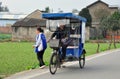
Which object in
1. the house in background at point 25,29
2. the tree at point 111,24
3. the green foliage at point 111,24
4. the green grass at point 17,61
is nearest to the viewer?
the green grass at point 17,61

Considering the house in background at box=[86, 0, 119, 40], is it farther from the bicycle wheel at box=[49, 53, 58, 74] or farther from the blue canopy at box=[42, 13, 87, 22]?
the bicycle wheel at box=[49, 53, 58, 74]

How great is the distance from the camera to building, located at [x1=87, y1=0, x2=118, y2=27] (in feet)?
310

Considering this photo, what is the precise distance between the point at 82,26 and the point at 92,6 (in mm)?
78195

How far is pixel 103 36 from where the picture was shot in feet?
264

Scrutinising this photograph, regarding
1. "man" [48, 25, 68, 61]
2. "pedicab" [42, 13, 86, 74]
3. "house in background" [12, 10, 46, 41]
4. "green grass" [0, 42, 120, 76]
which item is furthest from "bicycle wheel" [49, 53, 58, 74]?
"house in background" [12, 10, 46, 41]

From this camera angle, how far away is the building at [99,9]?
94.6 m

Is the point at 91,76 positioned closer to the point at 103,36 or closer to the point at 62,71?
the point at 62,71

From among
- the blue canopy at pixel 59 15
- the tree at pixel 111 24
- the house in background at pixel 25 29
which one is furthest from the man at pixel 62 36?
the tree at pixel 111 24

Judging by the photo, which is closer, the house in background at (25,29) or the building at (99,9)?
the house in background at (25,29)

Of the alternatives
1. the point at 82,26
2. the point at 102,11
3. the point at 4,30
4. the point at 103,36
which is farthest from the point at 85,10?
the point at 82,26

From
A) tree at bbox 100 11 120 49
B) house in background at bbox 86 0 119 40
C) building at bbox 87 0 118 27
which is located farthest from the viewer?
building at bbox 87 0 118 27

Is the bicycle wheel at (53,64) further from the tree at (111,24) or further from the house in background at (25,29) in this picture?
the tree at (111,24)

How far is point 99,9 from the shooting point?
95.5 meters

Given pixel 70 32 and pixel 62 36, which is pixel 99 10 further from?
pixel 62 36
